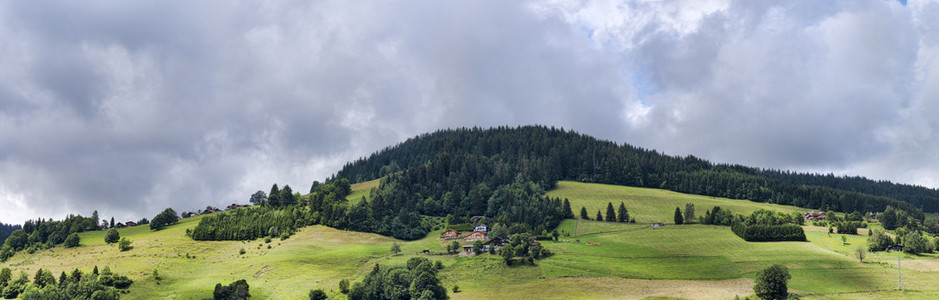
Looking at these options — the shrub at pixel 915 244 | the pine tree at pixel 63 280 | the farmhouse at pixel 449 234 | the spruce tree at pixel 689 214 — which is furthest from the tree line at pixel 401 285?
the shrub at pixel 915 244

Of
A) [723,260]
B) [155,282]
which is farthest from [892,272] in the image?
[155,282]

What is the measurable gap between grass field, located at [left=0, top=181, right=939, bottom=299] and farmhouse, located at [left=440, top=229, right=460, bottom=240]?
3834 millimetres

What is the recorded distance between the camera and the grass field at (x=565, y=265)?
121 metres

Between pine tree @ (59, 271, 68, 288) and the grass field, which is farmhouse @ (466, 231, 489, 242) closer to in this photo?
the grass field

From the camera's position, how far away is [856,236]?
6654 inches

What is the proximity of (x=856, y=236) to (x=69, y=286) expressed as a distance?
654 ft

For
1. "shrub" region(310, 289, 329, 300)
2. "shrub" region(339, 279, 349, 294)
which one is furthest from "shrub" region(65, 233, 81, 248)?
"shrub" region(339, 279, 349, 294)

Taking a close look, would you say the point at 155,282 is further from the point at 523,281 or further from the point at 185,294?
the point at 523,281

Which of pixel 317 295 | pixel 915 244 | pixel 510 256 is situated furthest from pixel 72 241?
pixel 915 244

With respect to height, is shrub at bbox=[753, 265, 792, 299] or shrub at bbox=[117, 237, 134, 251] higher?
shrub at bbox=[117, 237, 134, 251]

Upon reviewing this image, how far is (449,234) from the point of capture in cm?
17938

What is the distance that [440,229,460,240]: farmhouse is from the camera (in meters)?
178

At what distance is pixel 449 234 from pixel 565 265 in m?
50.8

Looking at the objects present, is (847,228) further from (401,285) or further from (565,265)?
(401,285)
